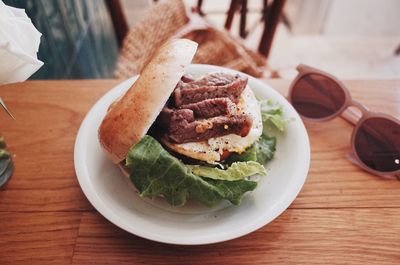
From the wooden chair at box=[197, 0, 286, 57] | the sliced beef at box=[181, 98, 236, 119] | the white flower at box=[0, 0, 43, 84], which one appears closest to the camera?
the white flower at box=[0, 0, 43, 84]

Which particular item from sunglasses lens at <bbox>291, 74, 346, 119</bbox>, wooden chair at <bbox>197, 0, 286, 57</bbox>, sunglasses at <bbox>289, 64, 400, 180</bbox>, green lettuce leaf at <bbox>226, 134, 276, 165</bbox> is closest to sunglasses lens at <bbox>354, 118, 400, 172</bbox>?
sunglasses at <bbox>289, 64, 400, 180</bbox>

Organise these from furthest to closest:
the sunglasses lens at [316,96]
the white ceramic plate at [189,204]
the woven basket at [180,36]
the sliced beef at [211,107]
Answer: the woven basket at [180,36] < the sunglasses lens at [316,96] < the sliced beef at [211,107] < the white ceramic plate at [189,204]

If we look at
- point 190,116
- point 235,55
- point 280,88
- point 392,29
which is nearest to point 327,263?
point 190,116

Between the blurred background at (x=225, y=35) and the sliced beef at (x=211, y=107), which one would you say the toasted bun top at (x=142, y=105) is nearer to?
the sliced beef at (x=211, y=107)

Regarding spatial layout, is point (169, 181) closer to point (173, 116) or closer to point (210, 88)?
point (173, 116)

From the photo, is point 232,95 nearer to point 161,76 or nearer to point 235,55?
point 161,76

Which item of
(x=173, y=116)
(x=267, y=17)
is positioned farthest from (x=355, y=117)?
(x=267, y=17)

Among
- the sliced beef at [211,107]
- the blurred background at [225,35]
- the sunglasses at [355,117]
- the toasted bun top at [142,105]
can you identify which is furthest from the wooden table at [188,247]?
the blurred background at [225,35]

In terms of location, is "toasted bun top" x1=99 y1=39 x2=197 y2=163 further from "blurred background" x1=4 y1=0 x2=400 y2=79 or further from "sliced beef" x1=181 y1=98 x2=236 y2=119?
"blurred background" x1=4 y1=0 x2=400 y2=79
